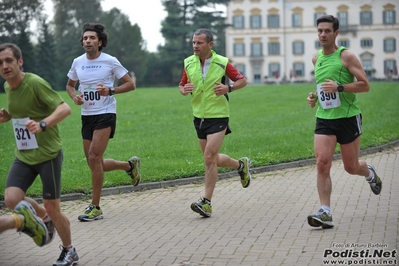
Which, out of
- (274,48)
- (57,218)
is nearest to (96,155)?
(57,218)

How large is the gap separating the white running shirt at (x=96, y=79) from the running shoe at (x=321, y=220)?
9.67ft

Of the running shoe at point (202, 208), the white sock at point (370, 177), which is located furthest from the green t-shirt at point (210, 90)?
the white sock at point (370, 177)

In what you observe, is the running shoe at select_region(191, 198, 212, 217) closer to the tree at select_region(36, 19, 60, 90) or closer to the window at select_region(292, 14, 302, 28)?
the tree at select_region(36, 19, 60, 90)

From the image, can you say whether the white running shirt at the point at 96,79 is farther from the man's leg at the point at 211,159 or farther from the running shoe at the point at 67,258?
the running shoe at the point at 67,258

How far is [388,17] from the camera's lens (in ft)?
330

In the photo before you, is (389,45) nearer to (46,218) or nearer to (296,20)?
(296,20)

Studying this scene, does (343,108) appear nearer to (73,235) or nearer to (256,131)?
(73,235)

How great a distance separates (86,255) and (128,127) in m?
17.9

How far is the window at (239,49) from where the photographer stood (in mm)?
111938

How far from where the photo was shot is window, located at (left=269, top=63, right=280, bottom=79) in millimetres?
112750

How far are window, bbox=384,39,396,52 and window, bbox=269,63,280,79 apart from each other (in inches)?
609

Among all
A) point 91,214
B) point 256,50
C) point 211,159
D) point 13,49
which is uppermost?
point 13,49

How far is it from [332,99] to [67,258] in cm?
349

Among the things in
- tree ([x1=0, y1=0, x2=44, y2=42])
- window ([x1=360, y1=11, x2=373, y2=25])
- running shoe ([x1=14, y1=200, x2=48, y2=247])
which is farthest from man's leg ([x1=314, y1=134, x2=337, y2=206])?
window ([x1=360, y1=11, x2=373, y2=25])
